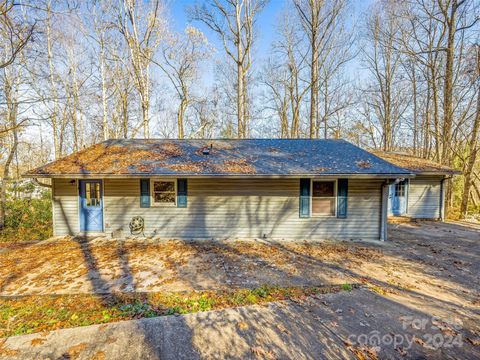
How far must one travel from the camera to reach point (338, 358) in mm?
2646

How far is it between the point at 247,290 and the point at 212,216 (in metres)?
3.65

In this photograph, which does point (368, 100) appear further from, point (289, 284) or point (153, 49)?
point (289, 284)

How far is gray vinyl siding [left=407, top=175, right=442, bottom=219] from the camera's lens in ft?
35.0

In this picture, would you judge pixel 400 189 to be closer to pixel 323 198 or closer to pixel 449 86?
pixel 323 198

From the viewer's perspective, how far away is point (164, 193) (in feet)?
25.0

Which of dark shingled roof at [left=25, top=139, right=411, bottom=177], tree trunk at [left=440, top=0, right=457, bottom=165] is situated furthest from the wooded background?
dark shingled roof at [left=25, top=139, right=411, bottom=177]

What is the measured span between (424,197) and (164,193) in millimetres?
11585

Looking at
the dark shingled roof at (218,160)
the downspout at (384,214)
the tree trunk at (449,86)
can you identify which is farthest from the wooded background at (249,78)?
the downspout at (384,214)

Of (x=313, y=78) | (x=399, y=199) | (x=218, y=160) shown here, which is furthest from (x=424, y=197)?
(x=218, y=160)

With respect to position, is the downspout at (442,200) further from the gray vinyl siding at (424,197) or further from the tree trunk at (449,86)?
the tree trunk at (449,86)

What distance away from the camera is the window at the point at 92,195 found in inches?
300

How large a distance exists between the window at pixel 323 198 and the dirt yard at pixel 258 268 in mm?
1043

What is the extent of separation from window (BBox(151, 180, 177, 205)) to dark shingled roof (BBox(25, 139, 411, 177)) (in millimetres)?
639

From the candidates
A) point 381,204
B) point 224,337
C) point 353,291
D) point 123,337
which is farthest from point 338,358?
point 381,204
